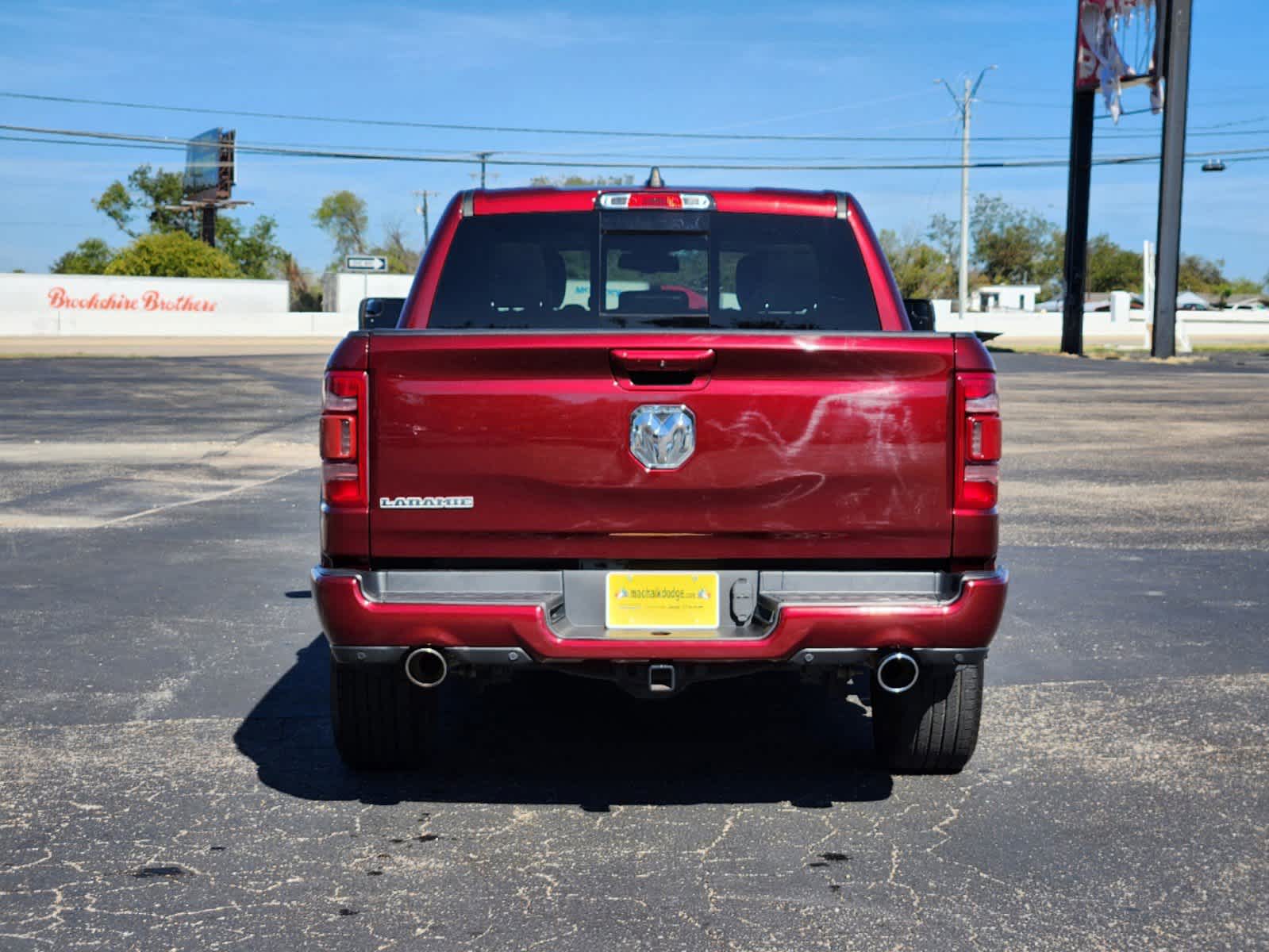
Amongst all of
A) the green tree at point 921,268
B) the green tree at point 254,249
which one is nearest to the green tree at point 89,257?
the green tree at point 254,249

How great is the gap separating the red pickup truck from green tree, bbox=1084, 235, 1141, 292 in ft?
460

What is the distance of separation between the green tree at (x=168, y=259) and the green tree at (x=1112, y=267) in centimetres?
7894

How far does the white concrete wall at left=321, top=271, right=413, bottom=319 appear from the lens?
8362cm

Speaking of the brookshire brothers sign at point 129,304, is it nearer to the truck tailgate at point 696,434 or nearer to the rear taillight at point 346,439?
the rear taillight at point 346,439

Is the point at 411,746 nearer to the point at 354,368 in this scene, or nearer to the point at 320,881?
the point at 320,881

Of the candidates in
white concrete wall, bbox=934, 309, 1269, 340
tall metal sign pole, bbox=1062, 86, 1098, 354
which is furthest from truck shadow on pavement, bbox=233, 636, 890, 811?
white concrete wall, bbox=934, 309, 1269, 340

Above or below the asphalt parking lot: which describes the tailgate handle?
above

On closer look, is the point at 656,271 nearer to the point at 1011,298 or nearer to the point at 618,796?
the point at 618,796

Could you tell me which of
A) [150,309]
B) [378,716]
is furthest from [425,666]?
[150,309]

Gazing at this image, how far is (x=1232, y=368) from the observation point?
3844 centimetres

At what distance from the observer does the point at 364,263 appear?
268 ft

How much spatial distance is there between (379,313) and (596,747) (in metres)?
1.91

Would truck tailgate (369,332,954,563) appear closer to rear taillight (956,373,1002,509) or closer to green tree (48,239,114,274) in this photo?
rear taillight (956,373,1002,509)

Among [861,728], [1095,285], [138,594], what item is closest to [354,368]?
[861,728]
